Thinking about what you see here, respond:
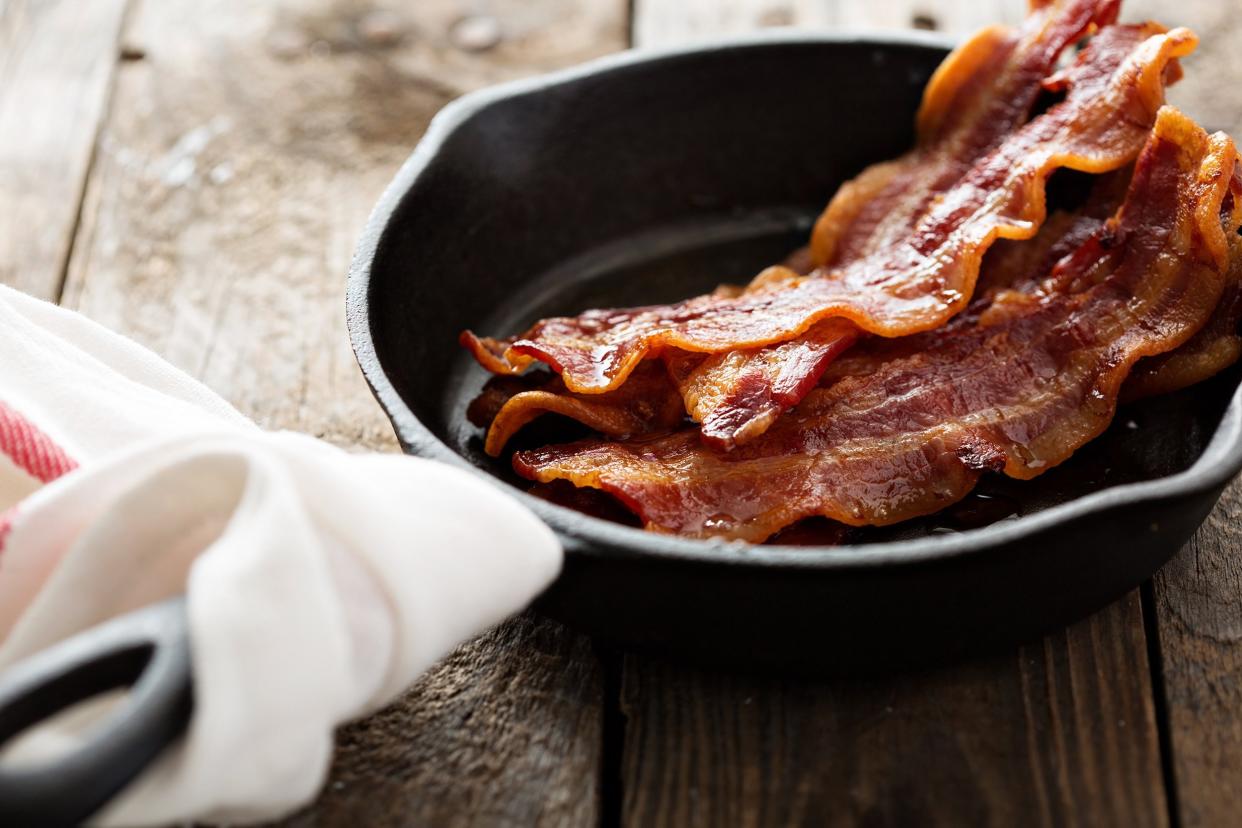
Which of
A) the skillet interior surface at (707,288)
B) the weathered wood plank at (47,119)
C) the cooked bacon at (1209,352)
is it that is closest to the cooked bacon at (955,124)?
the skillet interior surface at (707,288)

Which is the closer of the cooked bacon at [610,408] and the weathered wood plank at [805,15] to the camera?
the cooked bacon at [610,408]

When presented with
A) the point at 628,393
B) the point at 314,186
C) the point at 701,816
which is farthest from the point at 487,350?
the point at 314,186

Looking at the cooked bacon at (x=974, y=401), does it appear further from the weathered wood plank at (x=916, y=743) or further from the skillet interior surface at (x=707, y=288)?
the weathered wood plank at (x=916, y=743)

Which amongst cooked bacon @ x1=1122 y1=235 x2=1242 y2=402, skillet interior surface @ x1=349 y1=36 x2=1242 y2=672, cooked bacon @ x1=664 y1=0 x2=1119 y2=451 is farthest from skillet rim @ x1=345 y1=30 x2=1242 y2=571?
cooked bacon @ x1=664 y1=0 x2=1119 y2=451

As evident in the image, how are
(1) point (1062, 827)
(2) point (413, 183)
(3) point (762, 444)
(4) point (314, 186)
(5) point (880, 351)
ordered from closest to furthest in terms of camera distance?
(1) point (1062, 827) → (3) point (762, 444) → (5) point (880, 351) → (2) point (413, 183) → (4) point (314, 186)

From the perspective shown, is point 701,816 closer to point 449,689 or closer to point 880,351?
Answer: point 449,689
